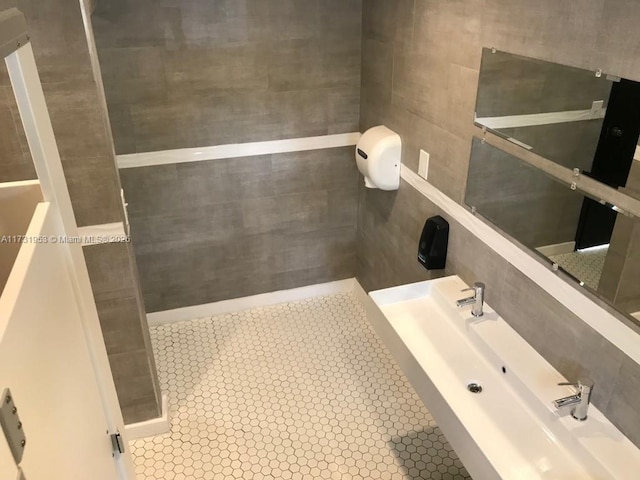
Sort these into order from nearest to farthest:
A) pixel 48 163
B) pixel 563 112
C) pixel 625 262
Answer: pixel 48 163 < pixel 625 262 < pixel 563 112

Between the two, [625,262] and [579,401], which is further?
[579,401]

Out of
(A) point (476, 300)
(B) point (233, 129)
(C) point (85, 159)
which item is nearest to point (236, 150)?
(B) point (233, 129)

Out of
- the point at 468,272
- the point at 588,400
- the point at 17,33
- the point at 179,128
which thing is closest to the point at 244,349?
the point at 179,128

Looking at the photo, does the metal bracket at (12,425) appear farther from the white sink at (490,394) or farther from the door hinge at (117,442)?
the white sink at (490,394)

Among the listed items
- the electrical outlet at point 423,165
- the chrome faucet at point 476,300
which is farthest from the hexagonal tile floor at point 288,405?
the electrical outlet at point 423,165

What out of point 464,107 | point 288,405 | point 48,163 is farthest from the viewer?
point 288,405

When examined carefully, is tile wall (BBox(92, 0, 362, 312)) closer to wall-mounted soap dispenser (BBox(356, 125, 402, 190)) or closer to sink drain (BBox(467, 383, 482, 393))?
wall-mounted soap dispenser (BBox(356, 125, 402, 190))

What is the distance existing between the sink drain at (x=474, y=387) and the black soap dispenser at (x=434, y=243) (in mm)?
603

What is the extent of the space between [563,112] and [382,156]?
3.59ft

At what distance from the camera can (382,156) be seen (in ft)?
8.33

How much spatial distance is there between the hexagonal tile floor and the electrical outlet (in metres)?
1.12

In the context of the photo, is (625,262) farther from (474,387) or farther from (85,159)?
(85,159)

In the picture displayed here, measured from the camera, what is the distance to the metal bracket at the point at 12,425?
2.28 feet

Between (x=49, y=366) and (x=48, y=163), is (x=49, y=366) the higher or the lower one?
the lower one
